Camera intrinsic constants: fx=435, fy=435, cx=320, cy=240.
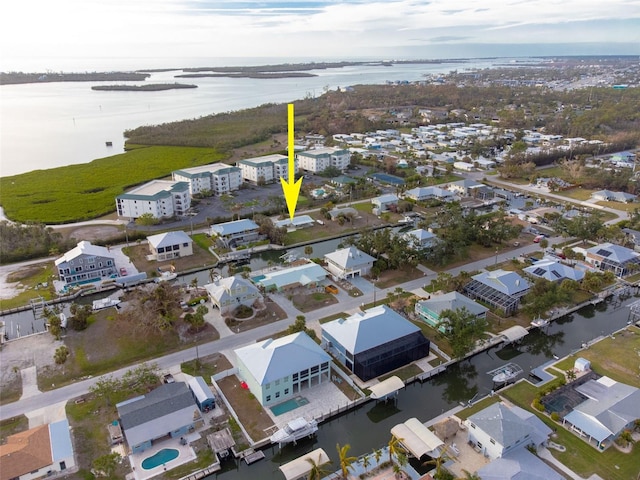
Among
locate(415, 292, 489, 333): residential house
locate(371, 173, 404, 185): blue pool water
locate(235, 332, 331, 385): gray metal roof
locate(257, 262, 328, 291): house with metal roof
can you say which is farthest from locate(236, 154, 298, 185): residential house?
locate(235, 332, 331, 385): gray metal roof

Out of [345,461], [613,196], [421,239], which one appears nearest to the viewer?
[345,461]

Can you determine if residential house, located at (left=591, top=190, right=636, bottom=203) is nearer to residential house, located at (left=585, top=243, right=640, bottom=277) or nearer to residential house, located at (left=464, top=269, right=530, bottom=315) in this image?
residential house, located at (left=585, top=243, right=640, bottom=277)

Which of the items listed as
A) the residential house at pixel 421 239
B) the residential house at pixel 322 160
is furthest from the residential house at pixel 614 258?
the residential house at pixel 322 160

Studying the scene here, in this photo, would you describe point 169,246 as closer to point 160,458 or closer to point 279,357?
point 279,357

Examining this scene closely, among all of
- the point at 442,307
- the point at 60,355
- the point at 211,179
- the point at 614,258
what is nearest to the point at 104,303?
the point at 60,355

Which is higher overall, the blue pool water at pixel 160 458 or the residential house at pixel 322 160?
the residential house at pixel 322 160

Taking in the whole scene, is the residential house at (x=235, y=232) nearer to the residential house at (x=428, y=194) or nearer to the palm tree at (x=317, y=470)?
the residential house at (x=428, y=194)
